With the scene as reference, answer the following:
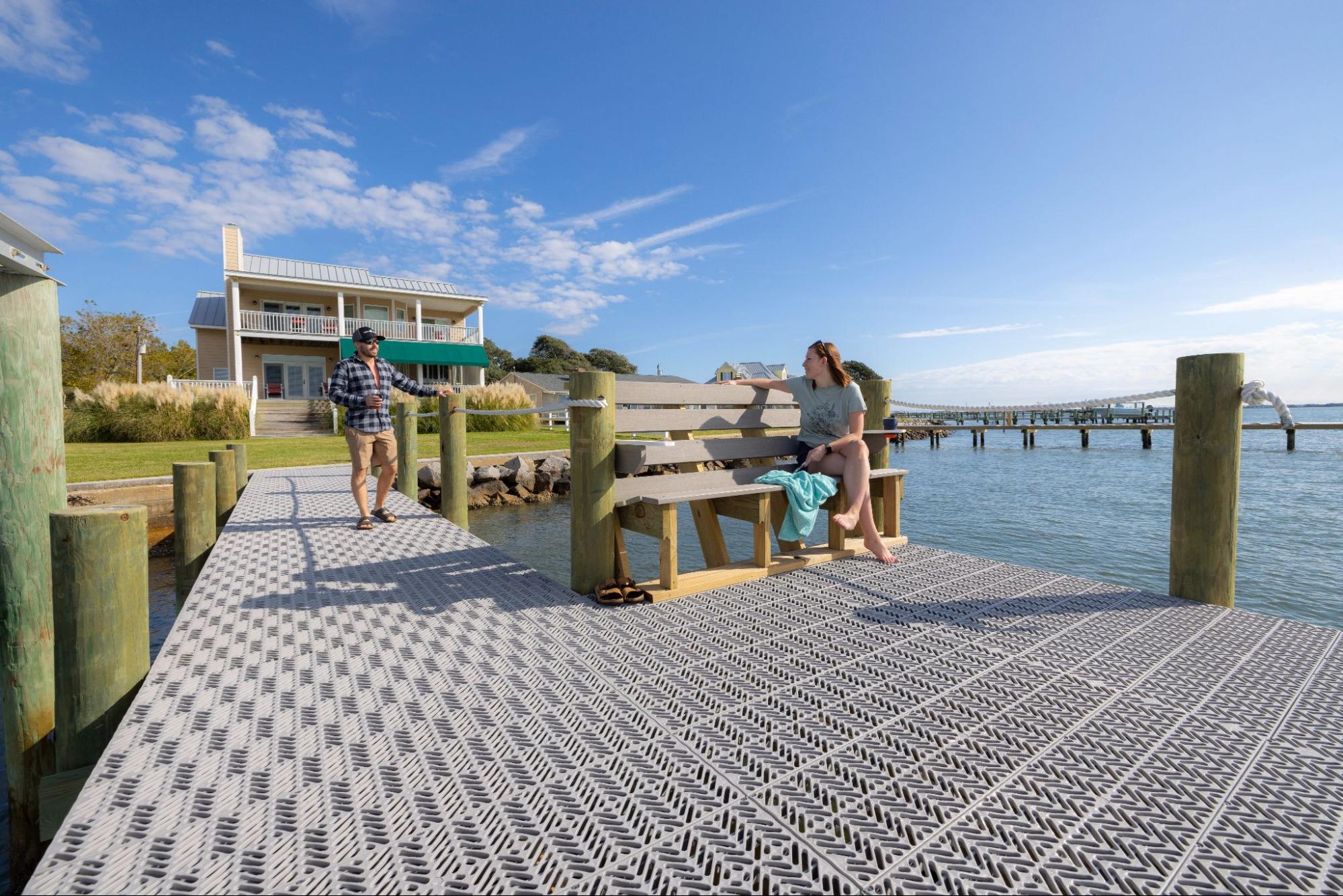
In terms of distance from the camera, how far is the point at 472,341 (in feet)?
101

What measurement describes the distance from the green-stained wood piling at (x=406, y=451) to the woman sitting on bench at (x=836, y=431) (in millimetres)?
5166


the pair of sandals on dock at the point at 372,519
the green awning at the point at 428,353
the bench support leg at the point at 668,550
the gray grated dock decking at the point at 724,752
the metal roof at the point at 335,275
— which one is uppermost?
the metal roof at the point at 335,275

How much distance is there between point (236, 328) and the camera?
2545 cm

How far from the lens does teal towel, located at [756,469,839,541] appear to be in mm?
3699

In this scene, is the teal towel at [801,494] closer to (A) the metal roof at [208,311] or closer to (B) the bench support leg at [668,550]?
(B) the bench support leg at [668,550]

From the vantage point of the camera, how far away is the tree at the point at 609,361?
3078 inches

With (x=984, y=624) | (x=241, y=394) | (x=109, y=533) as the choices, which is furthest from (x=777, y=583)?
(x=241, y=394)

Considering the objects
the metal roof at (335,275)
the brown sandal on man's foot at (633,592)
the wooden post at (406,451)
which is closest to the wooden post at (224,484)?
the wooden post at (406,451)

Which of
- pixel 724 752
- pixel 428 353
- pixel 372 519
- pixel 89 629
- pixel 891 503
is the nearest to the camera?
pixel 724 752

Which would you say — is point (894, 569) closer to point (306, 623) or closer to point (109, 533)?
point (306, 623)

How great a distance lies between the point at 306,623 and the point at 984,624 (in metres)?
3.42

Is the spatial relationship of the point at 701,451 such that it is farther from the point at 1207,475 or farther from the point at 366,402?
the point at 366,402

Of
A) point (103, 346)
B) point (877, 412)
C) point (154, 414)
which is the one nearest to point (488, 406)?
point (154, 414)

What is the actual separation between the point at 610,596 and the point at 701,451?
3.62 feet
